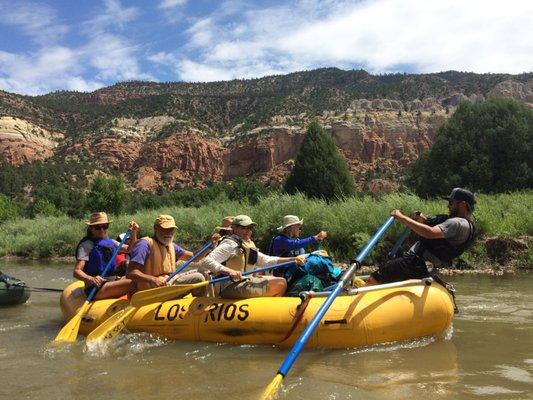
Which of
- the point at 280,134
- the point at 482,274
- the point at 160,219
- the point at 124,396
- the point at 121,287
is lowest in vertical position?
the point at 482,274

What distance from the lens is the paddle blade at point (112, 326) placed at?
6.04m

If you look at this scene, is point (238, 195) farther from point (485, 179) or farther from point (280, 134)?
point (280, 134)

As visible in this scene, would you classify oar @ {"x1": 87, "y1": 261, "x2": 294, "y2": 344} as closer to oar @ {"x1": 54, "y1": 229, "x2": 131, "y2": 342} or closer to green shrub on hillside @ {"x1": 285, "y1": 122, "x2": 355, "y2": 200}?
oar @ {"x1": 54, "y1": 229, "x2": 131, "y2": 342}

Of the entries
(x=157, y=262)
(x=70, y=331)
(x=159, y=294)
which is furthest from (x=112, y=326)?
(x=157, y=262)

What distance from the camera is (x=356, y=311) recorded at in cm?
548

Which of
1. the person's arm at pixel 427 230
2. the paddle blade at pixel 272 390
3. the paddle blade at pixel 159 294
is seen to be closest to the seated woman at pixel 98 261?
the paddle blade at pixel 159 294

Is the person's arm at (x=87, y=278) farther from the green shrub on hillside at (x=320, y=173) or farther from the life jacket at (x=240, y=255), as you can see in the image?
the green shrub on hillside at (x=320, y=173)

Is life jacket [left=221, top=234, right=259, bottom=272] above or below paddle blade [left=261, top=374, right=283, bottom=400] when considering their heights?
above

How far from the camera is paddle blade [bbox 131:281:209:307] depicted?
6336mm

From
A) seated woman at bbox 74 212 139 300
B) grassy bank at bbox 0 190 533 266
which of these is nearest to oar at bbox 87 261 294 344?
seated woman at bbox 74 212 139 300

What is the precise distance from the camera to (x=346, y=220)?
14672 mm

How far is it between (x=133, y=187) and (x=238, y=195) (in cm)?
3447

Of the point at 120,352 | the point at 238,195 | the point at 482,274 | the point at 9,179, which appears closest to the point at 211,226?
→ the point at 482,274

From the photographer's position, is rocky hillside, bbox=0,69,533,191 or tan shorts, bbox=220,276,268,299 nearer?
tan shorts, bbox=220,276,268,299
